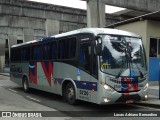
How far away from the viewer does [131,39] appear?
1209 centimetres

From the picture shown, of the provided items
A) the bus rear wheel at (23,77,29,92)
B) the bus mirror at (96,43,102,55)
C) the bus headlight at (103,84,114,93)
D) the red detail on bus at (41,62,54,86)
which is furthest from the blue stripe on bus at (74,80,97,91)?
the bus rear wheel at (23,77,29,92)

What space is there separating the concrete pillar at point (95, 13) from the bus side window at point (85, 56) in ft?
35.2

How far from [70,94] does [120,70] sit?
9.16 feet

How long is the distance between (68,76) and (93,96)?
214cm

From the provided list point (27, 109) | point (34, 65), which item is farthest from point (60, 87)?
point (34, 65)

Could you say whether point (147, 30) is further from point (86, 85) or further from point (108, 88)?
point (108, 88)

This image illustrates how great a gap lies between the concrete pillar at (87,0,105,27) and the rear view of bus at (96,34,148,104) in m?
11.0

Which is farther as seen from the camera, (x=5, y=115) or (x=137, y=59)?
(x=137, y=59)

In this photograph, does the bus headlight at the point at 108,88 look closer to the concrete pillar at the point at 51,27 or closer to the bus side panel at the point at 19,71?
the bus side panel at the point at 19,71

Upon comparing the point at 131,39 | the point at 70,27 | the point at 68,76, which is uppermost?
the point at 70,27

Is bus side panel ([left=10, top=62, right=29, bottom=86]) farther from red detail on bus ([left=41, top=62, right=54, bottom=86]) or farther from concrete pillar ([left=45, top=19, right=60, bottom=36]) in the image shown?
concrete pillar ([left=45, top=19, right=60, bottom=36])

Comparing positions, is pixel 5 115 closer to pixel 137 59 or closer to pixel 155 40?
pixel 137 59

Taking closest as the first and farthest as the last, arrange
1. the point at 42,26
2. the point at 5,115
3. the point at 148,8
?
the point at 5,115, the point at 148,8, the point at 42,26

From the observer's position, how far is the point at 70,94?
1312 centimetres
